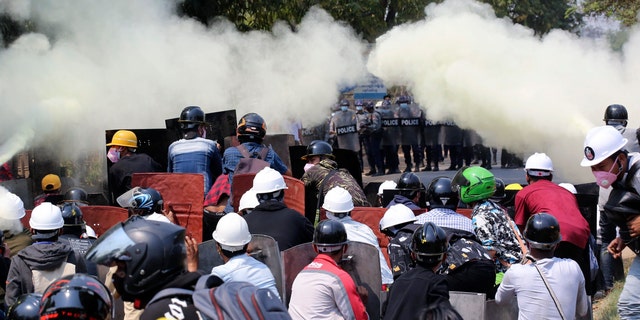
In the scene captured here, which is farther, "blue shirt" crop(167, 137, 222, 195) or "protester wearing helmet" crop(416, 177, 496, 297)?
"blue shirt" crop(167, 137, 222, 195)

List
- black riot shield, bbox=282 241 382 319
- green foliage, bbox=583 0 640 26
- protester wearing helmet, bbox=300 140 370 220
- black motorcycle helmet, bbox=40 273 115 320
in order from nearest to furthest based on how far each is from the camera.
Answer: black motorcycle helmet, bbox=40 273 115 320 < black riot shield, bbox=282 241 382 319 < protester wearing helmet, bbox=300 140 370 220 < green foliage, bbox=583 0 640 26

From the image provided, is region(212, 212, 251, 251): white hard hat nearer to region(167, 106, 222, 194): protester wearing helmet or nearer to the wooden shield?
the wooden shield

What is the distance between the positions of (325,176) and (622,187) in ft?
11.0

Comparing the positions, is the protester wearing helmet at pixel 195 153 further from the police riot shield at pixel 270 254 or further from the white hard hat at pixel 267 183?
the police riot shield at pixel 270 254

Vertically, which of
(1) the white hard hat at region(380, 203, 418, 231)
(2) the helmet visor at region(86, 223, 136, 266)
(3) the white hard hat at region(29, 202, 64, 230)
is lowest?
(1) the white hard hat at region(380, 203, 418, 231)

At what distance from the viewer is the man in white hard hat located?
212 inches

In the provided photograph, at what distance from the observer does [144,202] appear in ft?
22.5

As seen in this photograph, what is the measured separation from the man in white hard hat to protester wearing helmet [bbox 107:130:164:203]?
3.51 metres

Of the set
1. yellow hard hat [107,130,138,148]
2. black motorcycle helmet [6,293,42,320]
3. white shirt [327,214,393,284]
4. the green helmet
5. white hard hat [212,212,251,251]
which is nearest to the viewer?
black motorcycle helmet [6,293,42,320]

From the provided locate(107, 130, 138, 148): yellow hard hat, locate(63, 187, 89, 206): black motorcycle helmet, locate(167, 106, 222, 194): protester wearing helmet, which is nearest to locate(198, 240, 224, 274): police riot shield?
locate(167, 106, 222, 194): protester wearing helmet

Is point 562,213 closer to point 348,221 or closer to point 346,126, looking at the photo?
point 348,221

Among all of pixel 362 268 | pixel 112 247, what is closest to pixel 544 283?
pixel 362 268

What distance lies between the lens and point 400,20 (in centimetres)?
2230

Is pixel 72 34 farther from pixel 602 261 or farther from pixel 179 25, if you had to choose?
pixel 602 261
